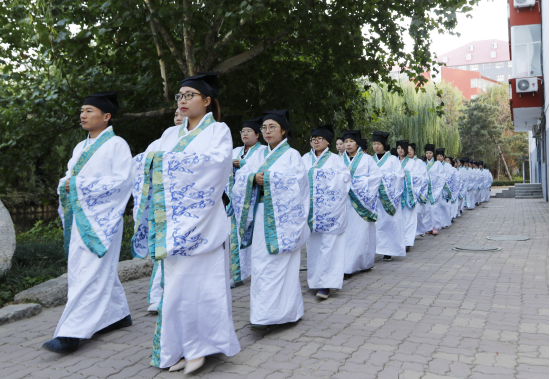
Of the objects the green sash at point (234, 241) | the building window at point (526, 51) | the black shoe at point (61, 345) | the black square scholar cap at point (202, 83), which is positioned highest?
the building window at point (526, 51)

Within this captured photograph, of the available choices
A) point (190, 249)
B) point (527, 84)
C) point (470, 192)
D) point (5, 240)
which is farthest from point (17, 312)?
point (527, 84)

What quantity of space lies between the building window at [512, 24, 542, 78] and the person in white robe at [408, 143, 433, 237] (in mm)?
12527

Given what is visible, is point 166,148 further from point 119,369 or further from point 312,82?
point 312,82

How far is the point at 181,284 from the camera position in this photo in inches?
132

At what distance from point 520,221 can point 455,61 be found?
8639 cm

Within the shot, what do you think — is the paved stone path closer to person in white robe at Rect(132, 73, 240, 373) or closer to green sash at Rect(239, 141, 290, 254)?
person in white robe at Rect(132, 73, 240, 373)

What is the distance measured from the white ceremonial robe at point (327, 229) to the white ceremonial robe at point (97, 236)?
2.15 meters

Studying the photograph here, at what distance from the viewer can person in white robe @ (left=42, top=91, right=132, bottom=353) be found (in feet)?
12.8

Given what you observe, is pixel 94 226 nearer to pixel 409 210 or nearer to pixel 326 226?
pixel 326 226

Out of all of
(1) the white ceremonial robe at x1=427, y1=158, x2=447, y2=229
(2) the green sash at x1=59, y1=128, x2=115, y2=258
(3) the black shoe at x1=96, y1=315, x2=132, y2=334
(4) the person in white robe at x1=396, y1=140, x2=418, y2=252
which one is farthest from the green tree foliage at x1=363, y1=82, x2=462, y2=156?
(2) the green sash at x1=59, y1=128, x2=115, y2=258

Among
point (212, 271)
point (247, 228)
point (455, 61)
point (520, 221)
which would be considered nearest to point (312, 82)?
point (520, 221)

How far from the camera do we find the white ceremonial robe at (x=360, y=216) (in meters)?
6.75

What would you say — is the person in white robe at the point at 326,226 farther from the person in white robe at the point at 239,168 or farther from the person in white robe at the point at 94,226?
the person in white robe at the point at 94,226

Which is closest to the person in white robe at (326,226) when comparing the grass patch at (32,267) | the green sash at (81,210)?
the green sash at (81,210)
